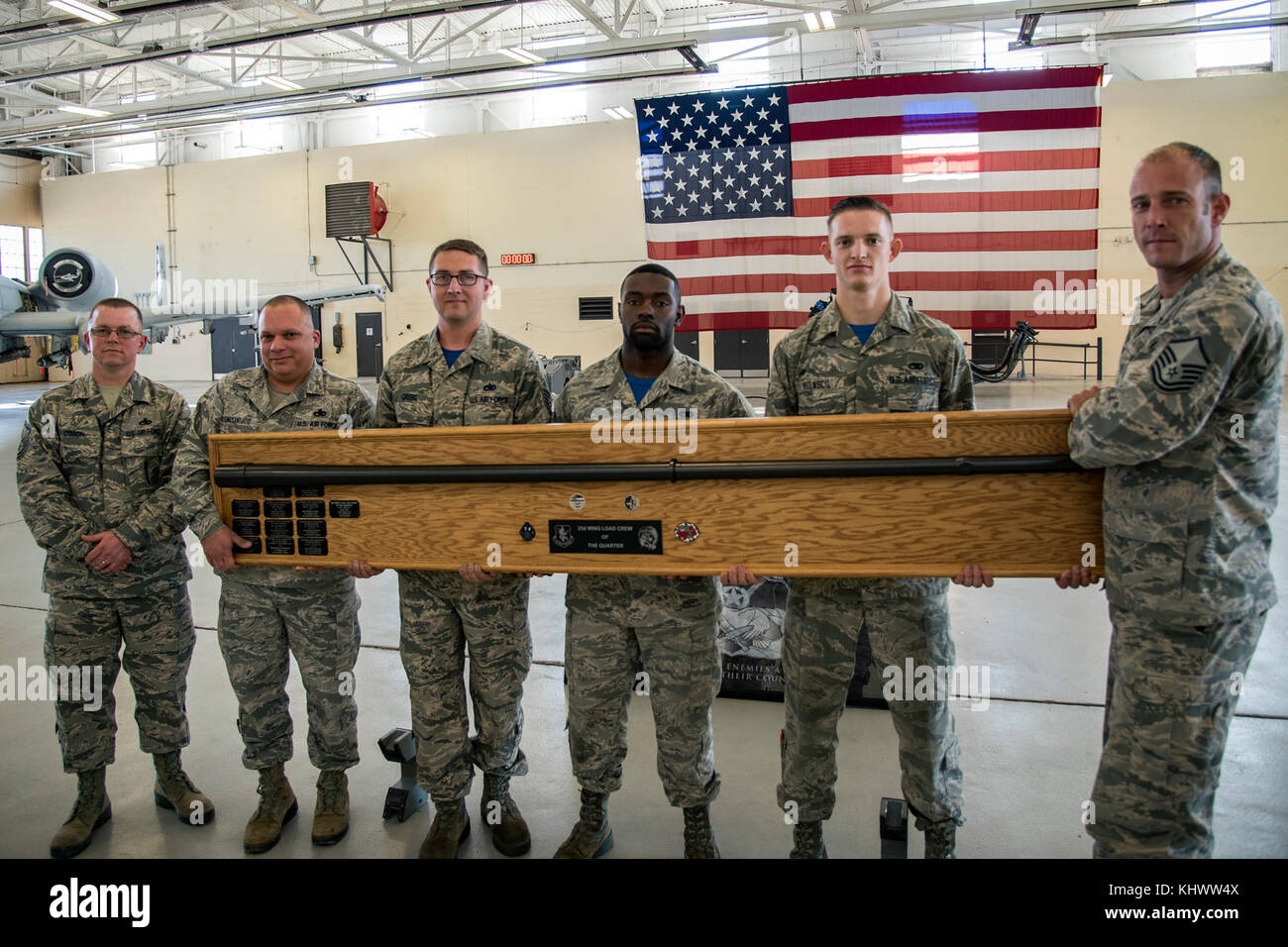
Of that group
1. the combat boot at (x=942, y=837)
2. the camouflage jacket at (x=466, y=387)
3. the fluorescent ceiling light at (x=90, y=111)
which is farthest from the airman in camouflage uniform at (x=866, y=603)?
the fluorescent ceiling light at (x=90, y=111)

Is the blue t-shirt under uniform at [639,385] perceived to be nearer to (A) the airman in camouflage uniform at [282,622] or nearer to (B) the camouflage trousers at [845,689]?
(B) the camouflage trousers at [845,689]

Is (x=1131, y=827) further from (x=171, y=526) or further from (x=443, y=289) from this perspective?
(x=171, y=526)

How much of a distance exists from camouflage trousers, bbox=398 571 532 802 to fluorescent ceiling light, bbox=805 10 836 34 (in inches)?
491

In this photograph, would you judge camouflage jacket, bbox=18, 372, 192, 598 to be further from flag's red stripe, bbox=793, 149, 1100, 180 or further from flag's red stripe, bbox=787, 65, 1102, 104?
flag's red stripe, bbox=787, 65, 1102, 104

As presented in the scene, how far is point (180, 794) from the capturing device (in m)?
2.89

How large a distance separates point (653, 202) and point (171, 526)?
257 inches

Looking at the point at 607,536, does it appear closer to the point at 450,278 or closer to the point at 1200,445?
the point at 450,278

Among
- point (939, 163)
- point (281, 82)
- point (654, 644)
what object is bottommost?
point (654, 644)

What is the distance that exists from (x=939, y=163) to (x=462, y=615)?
7.14m

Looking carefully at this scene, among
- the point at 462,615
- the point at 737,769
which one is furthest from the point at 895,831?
the point at 462,615

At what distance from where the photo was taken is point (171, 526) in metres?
2.74

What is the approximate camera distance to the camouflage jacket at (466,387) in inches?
108

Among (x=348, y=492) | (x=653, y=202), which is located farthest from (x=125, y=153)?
(x=348, y=492)

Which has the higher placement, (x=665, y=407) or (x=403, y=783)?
(x=665, y=407)
